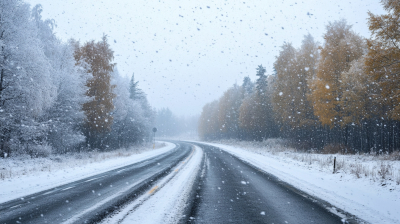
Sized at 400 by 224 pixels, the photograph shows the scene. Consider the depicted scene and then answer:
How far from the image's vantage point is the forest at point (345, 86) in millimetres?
13648

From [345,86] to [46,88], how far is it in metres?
21.4

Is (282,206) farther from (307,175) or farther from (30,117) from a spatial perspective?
(30,117)

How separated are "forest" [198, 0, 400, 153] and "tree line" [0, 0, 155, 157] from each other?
19.0m

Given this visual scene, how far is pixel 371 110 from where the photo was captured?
1780 centimetres

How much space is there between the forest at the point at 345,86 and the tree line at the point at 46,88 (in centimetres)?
1900

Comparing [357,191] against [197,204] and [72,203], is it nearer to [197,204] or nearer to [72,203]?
[197,204]

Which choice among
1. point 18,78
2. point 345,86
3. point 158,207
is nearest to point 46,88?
point 18,78

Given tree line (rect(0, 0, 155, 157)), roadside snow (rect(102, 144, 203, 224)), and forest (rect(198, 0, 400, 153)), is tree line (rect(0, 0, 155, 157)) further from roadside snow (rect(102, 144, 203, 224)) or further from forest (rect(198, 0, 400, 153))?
forest (rect(198, 0, 400, 153))

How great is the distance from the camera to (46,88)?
45.4 feet

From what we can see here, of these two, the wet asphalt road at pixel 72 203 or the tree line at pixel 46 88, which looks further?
the tree line at pixel 46 88

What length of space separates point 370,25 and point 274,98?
517 inches

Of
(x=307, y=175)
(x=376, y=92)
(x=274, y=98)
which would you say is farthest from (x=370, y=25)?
(x=274, y=98)

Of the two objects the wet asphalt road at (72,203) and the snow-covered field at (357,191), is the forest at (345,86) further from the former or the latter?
the wet asphalt road at (72,203)

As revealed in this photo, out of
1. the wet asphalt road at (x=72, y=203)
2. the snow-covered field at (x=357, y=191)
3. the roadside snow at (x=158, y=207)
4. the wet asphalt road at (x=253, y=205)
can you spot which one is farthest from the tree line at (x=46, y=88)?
the snow-covered field at (x=357, y=191)
